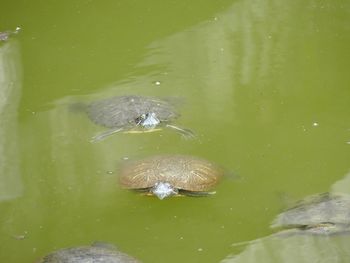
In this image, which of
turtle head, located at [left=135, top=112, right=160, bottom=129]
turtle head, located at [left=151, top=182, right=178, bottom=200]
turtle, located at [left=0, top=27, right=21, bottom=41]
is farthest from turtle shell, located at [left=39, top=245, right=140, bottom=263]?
turtle, located at [left=0, top=27, right=21, bottom=41]

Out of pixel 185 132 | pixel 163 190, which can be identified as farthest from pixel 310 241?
pixel 185 132

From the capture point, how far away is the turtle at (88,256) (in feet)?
10.1

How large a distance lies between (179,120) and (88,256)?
5.57ft

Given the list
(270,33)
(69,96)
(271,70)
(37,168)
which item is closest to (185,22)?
(270,33)

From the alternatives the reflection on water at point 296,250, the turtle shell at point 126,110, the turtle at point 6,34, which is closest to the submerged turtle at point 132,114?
the turtle shell at point 126,110

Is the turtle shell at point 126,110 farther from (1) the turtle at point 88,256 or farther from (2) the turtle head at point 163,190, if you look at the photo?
(1) the turtle at point 88,256

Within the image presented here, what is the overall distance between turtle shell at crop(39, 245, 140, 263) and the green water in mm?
248

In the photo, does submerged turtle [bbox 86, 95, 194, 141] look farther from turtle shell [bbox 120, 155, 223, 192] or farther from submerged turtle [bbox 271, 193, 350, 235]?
submerged turtle [bbox 271, 193, 350, 235]

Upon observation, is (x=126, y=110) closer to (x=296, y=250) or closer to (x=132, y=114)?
(x=132, y=114)

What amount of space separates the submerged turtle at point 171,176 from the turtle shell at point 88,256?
57 cm

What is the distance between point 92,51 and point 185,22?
0.98 metres

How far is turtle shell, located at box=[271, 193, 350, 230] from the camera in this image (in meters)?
3.42

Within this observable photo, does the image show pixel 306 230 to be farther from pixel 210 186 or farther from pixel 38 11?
pixel 38 11

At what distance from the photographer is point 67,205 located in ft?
12.5
